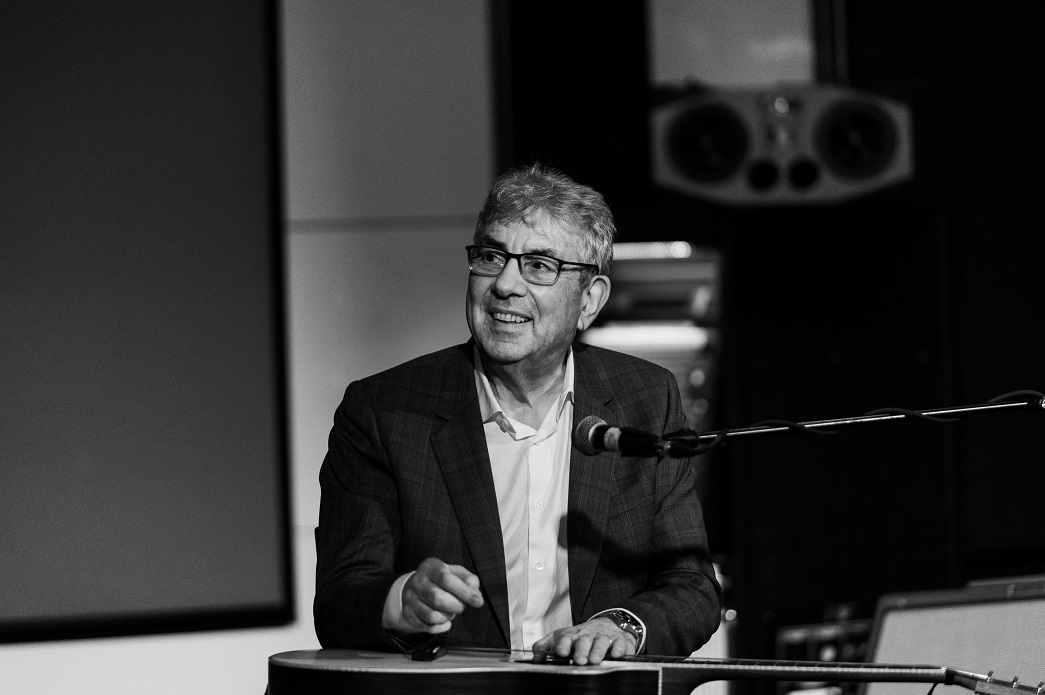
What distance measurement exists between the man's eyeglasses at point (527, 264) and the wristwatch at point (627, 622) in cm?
55

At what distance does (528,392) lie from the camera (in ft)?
6.53

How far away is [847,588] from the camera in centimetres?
390

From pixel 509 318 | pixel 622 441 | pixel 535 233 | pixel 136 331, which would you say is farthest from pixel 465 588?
pixel 136 331

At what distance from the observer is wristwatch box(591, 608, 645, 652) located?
5.41 feet

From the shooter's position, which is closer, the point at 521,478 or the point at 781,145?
the point at 521,478

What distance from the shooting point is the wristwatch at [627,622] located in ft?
5.41

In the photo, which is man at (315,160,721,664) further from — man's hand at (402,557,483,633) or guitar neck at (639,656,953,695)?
guitar neck at (639,656,953,695)

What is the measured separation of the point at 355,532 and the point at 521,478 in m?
0.31

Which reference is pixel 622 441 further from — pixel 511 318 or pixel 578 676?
pixel 511 318

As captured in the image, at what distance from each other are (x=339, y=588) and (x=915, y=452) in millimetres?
2774

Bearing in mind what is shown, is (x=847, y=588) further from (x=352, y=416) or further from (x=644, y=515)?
(x=352, y=416)

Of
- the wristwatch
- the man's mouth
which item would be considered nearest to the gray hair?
the man's mouth

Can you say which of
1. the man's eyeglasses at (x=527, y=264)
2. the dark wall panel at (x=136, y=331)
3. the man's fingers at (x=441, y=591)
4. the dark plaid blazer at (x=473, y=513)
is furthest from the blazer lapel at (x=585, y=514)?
the dark wall panel at (x=136, y=331)

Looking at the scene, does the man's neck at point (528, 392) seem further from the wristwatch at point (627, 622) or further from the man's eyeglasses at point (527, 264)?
the wristwatch at point (627, 622)
